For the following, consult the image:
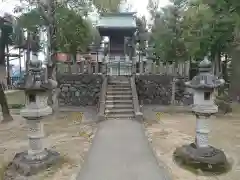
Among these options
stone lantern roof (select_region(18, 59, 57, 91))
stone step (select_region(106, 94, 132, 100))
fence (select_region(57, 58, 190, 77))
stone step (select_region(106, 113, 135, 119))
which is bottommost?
stone step (select_region(106, 113, 135, 119))

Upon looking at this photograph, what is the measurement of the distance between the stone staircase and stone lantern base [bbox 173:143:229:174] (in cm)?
553

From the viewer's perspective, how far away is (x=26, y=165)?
679cm

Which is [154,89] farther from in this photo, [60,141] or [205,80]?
[205,80]

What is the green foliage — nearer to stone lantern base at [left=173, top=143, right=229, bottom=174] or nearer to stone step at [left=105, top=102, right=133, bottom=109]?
stone step at [left=105, top=102, right=133, bottom=109]

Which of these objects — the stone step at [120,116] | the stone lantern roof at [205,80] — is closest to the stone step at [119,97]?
the stone step at [120,116]

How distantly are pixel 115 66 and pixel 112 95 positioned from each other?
4.93 m

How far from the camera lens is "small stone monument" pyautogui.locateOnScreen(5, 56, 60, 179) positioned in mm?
6829

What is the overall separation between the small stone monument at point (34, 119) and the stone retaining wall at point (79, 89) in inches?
396

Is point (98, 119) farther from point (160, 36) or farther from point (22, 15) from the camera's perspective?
point (160, 36)

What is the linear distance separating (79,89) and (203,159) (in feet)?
39.0

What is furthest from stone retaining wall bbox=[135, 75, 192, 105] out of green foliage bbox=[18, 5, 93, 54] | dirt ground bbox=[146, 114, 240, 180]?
green foliage bbox=[18, 5, 93, 54]

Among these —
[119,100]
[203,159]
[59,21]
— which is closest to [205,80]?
[203,159]

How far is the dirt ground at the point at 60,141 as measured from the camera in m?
6.81

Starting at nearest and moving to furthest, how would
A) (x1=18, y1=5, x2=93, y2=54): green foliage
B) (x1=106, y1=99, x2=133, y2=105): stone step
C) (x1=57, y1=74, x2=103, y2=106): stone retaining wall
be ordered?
(x1=106, y1=99, x2=133, y2=105): stone step
(x1=18, y1=5, x2=93, y2=54): green foliage
(x1=57, y1=74, x2=103, y2=106): stone retaining wall
